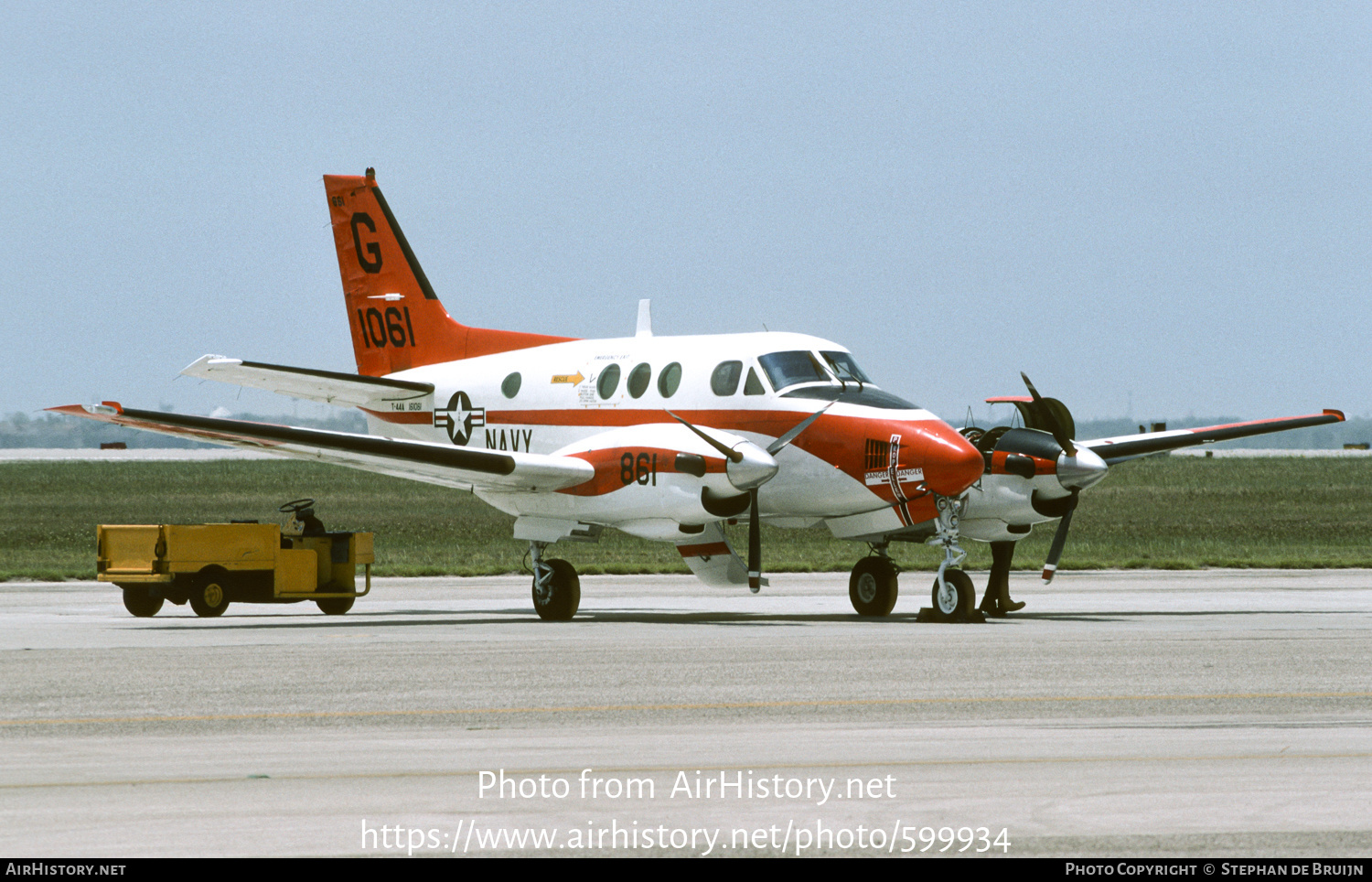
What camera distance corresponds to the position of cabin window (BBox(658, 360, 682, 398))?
24.1 meters

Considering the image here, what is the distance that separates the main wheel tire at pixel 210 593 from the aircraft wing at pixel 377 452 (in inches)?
77.7

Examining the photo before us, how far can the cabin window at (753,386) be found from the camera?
2325cm

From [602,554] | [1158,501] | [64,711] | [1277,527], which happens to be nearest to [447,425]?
[64,711]

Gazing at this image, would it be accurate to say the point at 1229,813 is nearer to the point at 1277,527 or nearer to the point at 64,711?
the point at 64,711

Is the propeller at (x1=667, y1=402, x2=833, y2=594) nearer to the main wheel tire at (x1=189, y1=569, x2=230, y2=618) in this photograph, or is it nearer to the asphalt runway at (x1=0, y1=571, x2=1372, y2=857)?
the asphalt runway at (x1=0, y1=571, x2=1372, y2=857)

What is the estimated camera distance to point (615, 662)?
16953 mm

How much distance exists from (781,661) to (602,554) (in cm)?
2999

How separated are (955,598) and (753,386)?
13.5ft

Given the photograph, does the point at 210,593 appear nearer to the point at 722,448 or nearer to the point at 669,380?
the point at 669,380

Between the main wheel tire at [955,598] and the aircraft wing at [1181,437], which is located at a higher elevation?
the aircraft wing at [1181,437]

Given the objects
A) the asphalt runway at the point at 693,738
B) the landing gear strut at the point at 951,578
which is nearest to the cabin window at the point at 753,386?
the landing gear strut at the point at 951,578

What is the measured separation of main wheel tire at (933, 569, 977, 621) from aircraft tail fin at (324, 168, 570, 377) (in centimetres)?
1077

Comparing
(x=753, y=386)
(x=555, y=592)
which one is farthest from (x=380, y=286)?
(x=753, y=386)

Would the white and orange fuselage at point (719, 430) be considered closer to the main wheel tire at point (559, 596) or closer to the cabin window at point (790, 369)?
the cabin window at point (790, 369)
